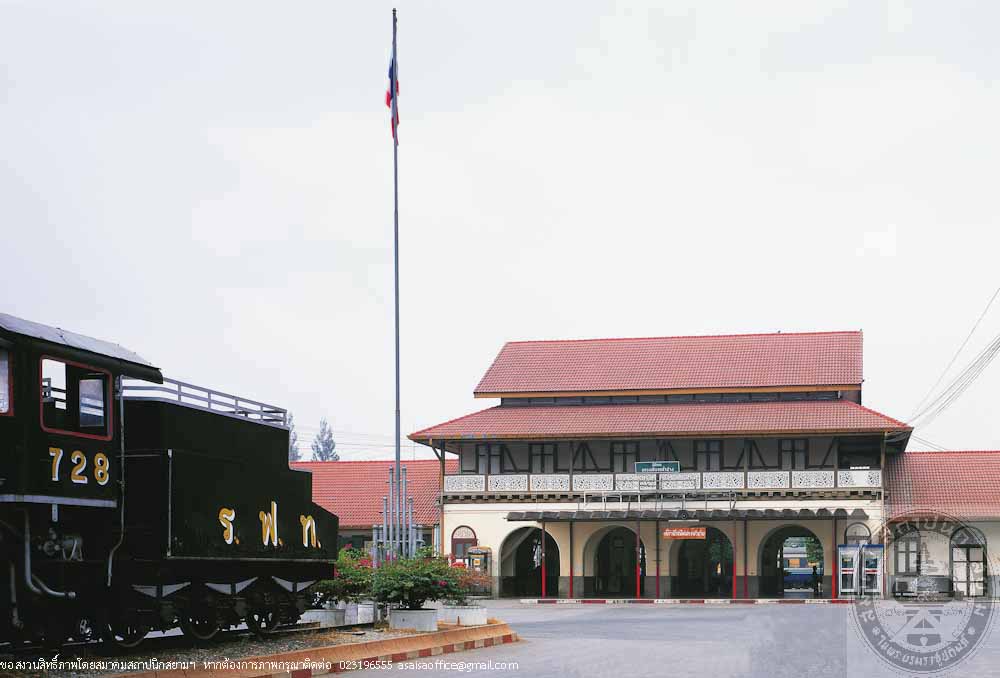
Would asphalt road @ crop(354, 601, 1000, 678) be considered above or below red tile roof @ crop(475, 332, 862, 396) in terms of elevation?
below

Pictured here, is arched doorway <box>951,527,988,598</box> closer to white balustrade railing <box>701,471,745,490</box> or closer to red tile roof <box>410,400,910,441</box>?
red tile roof <box>410,400,910,441</box>

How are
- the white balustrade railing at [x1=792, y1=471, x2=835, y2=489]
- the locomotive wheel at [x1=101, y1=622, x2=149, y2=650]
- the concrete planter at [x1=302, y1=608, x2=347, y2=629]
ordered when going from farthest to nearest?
the white balustrade railing at [x1=792, y1=471, x2=835, y2=489]
the concrete planter at [x1=302, y1=608, x2=347, y2=629]
the locomotive wheel at [x1=101, y1=622, x2=149, y2=650]

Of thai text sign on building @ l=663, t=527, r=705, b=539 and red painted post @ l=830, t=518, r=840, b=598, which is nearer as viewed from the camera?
red painted post @ l=830, t=518, r=840, b=598

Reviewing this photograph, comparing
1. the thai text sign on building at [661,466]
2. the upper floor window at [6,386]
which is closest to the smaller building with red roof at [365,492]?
the thai text sign on building at [661,466]

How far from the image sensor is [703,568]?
198 feet

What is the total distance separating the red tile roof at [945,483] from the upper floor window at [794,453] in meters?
3.43

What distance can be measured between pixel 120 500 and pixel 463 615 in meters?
9.07

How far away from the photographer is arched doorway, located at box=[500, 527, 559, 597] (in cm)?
5425

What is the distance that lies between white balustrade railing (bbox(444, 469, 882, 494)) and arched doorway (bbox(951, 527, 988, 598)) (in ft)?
13.0

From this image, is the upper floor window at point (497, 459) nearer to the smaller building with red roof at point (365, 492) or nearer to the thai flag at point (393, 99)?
the smaller building with red roof at point (365, 492)

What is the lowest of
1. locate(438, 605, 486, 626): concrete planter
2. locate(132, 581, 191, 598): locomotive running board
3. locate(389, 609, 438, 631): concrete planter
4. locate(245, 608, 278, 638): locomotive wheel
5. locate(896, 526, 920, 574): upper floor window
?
locate(896, 526, 920, 574): upper floor window

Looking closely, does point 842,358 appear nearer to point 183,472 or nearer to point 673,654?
point 673,654

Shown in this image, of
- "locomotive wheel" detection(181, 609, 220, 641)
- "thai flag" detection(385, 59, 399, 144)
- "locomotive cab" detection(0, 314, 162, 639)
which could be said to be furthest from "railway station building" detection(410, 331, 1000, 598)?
"locomotive cab" detection(0, 314, 162, 639)

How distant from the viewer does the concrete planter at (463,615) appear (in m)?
24.9
